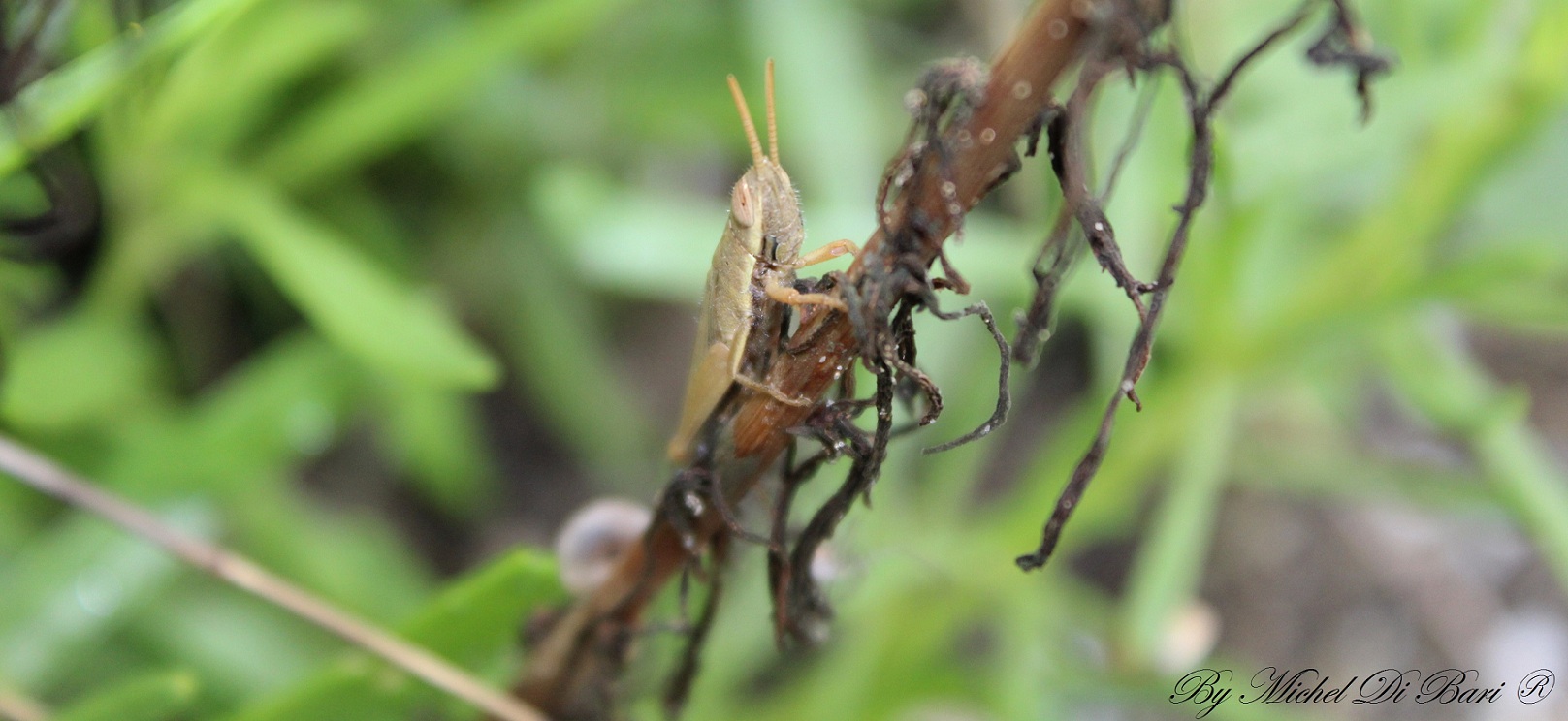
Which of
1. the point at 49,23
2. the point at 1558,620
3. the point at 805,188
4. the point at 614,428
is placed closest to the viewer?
the point at 49,23

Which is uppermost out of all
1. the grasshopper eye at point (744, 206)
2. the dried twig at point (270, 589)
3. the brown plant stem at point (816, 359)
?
the grasshopper eye at point (744, 206)

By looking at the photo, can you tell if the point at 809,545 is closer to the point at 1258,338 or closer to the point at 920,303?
the point at 920,303

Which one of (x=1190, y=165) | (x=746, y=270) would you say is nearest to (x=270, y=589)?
(x=746, y=270)

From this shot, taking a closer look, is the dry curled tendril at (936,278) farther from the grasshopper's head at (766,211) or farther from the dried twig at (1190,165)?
the grasshopper's head at (766,211)

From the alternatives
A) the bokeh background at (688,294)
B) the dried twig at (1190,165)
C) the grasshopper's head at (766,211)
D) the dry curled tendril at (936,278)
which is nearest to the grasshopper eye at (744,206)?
the grasshopper's head at (766,211)

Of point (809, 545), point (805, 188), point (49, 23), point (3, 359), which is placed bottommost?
point (3, 359)

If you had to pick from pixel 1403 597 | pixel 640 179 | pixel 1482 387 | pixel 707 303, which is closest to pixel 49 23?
pixel 707 303

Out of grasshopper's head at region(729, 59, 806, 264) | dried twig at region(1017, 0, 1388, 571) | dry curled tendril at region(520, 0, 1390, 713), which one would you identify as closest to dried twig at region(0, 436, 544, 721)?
dry curled tendril at region(520, 0, 1390, 713)
